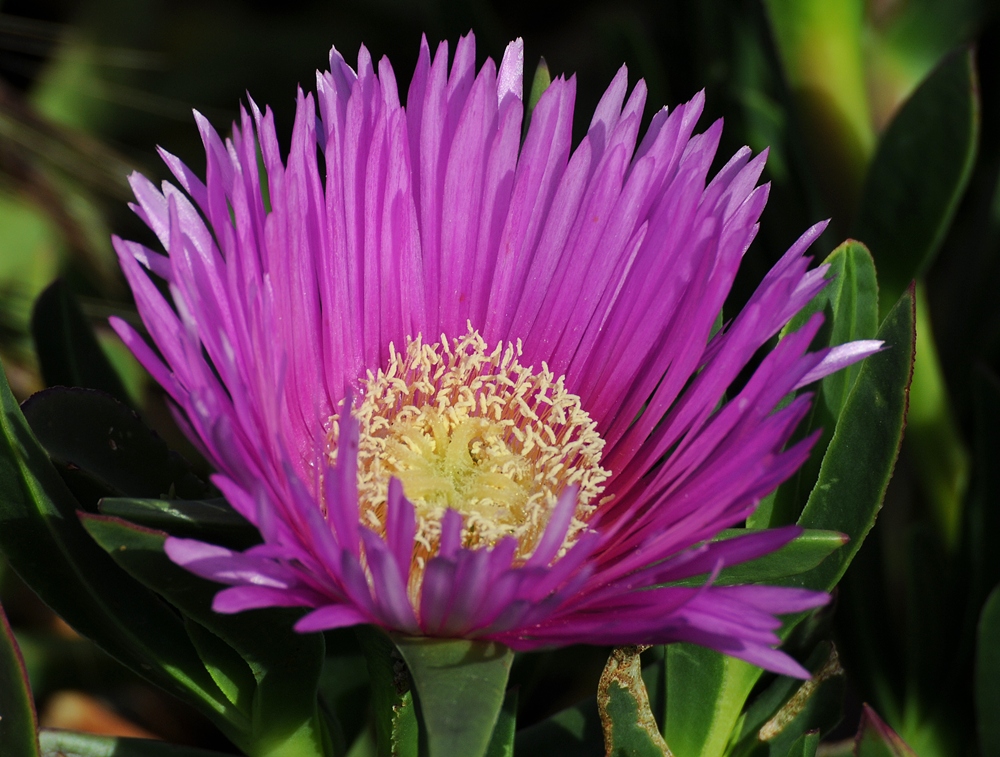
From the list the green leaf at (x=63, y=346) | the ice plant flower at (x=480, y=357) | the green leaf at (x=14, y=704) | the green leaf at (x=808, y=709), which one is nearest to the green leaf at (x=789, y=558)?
the ice plant flower at (x=480, y=357)

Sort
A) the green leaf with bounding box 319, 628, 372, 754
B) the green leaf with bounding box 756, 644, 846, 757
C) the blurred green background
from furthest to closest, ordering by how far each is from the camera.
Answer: the blurred green background → the green leaf with bounding box 319, 628, 372, 754 → the green leaf with bounding box 756, 644, 846, 757

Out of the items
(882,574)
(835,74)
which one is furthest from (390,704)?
(835,74)

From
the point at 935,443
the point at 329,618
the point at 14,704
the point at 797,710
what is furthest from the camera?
the point at 935,443

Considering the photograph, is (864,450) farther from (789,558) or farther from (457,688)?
(457,688)

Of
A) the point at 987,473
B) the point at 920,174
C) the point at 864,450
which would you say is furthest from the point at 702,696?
the point at 920,174

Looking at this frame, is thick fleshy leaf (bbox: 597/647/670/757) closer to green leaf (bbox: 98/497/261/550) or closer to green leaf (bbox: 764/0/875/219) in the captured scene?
green leaf (bbox: 98/497/261/550)

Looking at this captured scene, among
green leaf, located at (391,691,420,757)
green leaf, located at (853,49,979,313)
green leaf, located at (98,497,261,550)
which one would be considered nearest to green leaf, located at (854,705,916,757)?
green leaf, located at (391,691,420,757)

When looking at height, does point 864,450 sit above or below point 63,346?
below
